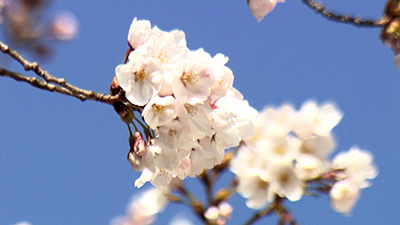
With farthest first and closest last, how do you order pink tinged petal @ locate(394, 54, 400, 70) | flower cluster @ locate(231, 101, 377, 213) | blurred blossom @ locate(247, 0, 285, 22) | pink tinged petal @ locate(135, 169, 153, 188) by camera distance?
flower cluster @ locate(231, 101, 377, 213) → pink tinged petal @ locate(394, 54, 400, 70) → blurred blossom @ locate(247, 0, 285, 22) → pink tinged petal @ locate(135, 169, 153, 188)

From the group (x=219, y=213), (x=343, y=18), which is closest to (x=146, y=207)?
(x=219, y=213)

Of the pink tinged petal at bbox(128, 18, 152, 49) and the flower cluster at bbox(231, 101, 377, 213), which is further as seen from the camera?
the flower cluster at bbox(231, 101, 377, 213)

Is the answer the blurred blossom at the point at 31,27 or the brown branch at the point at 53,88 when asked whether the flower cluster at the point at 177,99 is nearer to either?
the brown branch at the point at 53,88

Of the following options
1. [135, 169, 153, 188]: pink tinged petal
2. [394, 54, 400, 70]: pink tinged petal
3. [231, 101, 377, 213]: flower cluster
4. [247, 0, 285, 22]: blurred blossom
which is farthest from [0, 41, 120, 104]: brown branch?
[394, 54, 400, 70]: pink tinged petal

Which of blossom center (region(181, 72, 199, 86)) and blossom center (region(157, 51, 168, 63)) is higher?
blossom center (region(157, 51, 168, 63))

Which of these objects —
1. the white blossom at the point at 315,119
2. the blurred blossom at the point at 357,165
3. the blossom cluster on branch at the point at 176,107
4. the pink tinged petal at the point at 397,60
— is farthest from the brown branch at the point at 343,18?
the blossom cluster on branch at the point at 176,107

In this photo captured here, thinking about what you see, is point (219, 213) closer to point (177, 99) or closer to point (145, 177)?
point (145, 177)

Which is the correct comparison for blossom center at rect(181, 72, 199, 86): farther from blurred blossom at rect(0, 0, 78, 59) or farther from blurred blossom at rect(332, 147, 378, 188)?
blurred blossom at rect(0, 0, 78, 59)
